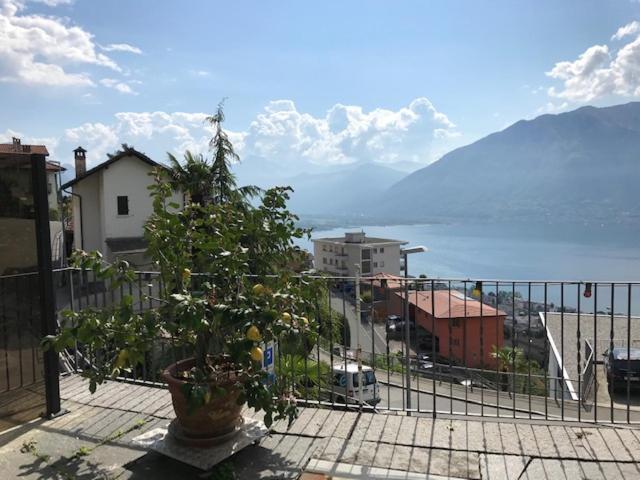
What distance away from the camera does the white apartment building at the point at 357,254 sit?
7431 centimetres

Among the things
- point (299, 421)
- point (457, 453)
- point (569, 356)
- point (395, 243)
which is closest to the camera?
point (457, 453)

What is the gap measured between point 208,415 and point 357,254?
69.9 m

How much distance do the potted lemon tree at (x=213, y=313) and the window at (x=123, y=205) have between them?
27258 millimetres

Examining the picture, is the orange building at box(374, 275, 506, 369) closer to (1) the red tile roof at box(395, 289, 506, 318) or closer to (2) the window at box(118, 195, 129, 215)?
(1) the red tile roof at box(395, 289, 506, 318)

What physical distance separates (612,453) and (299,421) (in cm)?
215

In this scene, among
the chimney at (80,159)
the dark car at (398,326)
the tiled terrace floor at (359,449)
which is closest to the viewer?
the tiled terrace floor at (359,449)

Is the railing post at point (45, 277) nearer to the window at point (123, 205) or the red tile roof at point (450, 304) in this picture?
the red tile roof at point (450, 304)

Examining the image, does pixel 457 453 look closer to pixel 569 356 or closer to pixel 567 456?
pixel 567 456

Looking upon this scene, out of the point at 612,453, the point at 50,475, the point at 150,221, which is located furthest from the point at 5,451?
the point at 612,453

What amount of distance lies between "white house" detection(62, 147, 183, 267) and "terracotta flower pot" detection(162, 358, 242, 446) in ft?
86.3

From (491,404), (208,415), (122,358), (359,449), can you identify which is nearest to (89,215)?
(491,404)

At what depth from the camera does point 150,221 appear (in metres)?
3.44

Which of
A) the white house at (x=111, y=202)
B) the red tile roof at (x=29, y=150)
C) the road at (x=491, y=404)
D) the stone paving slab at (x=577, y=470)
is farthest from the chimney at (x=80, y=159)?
the stone paving slab at (x=577, y=470)

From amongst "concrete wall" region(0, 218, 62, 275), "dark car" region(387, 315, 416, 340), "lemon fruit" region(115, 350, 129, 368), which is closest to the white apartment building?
"dark car" region(387, 315, 416, 340)
